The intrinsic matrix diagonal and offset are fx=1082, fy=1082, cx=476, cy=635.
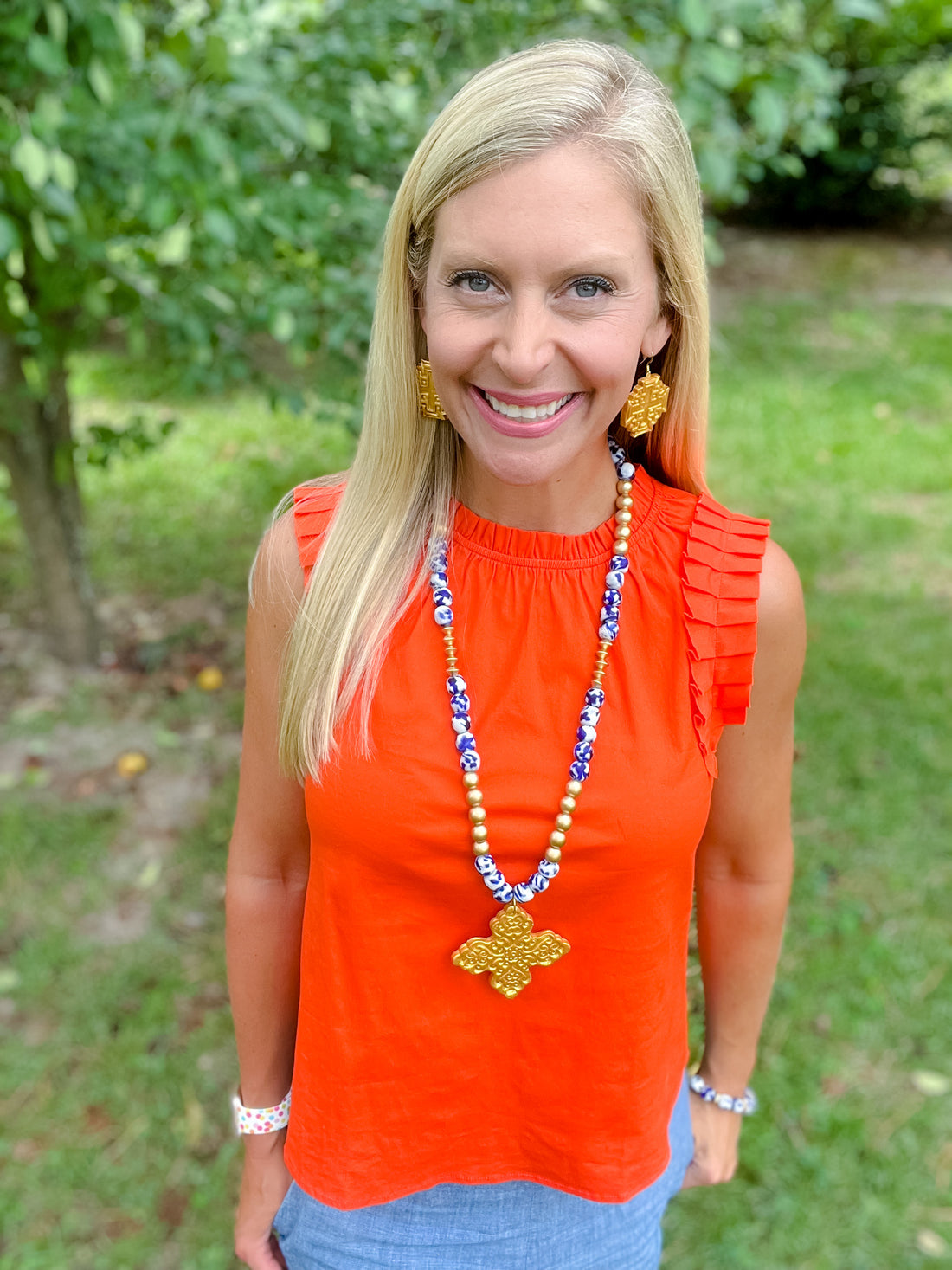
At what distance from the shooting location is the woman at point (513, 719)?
130 centimetres

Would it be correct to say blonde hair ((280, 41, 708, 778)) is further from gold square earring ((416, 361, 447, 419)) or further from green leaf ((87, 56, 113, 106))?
green leaf ((87, 56, 113, 106))

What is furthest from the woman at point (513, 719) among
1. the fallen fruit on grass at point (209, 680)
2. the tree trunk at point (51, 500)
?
the fallen fruit on grass at point (209, 680)

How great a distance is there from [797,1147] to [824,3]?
303cm

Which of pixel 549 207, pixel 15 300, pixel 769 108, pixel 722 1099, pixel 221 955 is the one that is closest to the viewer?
pixel 549 207

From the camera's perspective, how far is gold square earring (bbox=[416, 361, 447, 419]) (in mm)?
1452

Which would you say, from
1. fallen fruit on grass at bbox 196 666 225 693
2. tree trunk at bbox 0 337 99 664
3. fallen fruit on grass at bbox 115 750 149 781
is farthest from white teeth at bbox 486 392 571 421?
fallen fruit on grass at bbox 196 666 225 693

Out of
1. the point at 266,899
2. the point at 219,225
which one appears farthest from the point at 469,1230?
the point at 219,225

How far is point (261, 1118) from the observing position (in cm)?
174

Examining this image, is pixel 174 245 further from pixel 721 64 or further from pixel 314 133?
pixel 721 64

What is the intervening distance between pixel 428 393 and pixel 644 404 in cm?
30

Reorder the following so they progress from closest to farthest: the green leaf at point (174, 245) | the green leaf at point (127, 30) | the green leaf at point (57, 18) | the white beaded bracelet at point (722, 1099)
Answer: the white beaded bracelet at point (722, 1099) < the green leaf at point (57, 18) < the green leaf at point (127, 30) < the green leaf at point (174, 245)

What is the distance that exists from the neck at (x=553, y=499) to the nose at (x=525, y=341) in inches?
9.2

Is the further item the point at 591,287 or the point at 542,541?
the point at 542,541

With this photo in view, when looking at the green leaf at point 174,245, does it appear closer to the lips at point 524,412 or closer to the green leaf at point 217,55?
the green leaf at point 217,55
